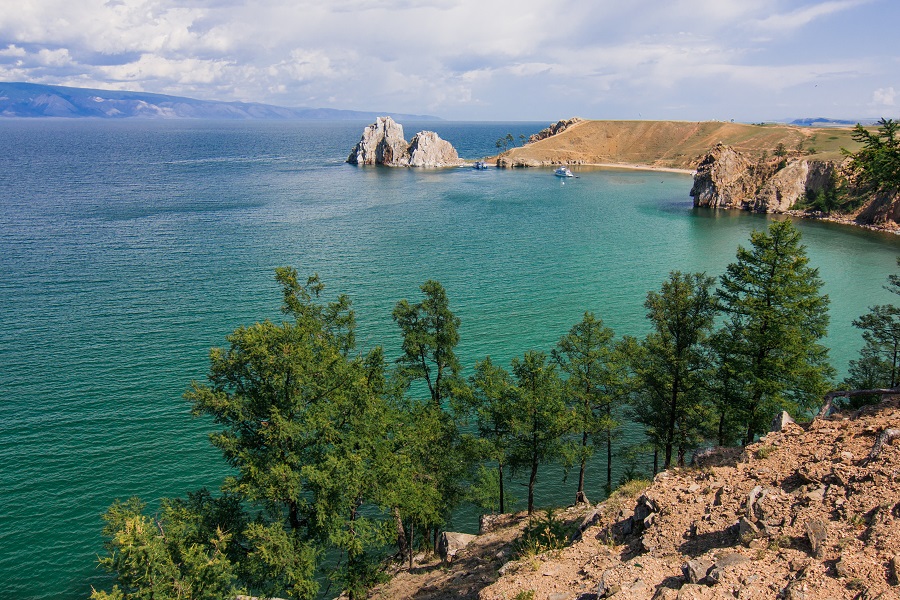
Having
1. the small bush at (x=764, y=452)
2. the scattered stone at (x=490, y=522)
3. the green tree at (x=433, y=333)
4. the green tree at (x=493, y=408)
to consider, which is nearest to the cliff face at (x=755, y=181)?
the green tree at (x=433, y=333)

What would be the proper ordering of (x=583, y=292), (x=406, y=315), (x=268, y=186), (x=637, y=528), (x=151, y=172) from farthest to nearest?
(x=151, y=172), (x=268, y=186), (x=583, y=292), (x=406, y=315), (x=637, y=528)

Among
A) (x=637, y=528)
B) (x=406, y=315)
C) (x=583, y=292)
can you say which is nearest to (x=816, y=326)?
(x=637, y=528)

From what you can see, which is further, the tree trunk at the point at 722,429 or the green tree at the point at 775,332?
the tree trunk at the point at 722,429

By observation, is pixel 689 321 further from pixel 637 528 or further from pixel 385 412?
pixel 385 412

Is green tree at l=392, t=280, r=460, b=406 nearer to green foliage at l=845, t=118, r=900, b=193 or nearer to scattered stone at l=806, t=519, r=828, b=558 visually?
scattered stone at l=806, t=519, r=828, b=558

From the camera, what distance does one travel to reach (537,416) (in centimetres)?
2892

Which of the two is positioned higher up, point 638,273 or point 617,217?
point 617,217

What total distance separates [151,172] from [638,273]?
566 ft

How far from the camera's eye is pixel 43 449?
3769cm

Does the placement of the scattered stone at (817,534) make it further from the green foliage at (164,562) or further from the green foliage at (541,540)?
the green foliage at (164,562)

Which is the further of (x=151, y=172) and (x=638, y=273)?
(x=151, y=172)

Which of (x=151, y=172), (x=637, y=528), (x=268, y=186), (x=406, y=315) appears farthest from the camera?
(x=151, y=172)

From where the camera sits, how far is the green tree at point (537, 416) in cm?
2872

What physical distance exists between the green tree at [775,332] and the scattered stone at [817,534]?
1392cm
